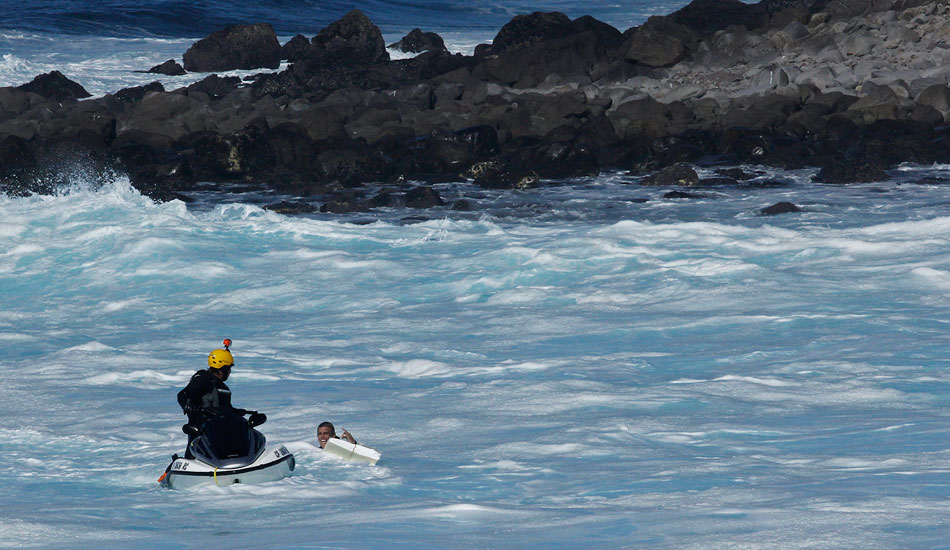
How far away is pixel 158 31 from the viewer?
44.6 meters

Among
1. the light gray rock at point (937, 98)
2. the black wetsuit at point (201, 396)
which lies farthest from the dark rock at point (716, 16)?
the black wetsuit at point (201, 396)

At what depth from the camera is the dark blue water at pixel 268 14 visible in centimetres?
4425

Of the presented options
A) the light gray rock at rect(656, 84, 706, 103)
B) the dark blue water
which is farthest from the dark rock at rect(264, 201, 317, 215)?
the dark blue water

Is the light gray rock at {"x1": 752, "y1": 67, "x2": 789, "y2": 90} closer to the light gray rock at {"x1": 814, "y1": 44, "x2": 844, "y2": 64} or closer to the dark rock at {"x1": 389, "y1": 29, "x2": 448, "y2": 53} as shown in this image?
the light gray rock at {"x1": 814, "y1": 44, "x2": 844, "y2": 64}

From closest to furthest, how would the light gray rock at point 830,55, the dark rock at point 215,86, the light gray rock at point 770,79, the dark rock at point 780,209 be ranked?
the dark rock at point 780,209 → the light gray rock at point 770,79 → the light gray rock at point 830,55 → the dark rock at point 215,86

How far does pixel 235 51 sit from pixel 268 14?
1442cm

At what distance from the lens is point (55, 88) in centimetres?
3002

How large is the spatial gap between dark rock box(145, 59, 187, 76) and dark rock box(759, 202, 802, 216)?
24.0 m

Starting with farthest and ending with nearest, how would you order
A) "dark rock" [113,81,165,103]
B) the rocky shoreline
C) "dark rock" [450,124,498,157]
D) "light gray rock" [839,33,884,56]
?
"dark rock" [113,81,165,103] < "light gray rock" [839,33,884,56] < "dark rock" [450,124,498,157] < the rocky shoreline

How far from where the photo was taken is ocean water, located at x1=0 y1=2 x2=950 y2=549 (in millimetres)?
6016

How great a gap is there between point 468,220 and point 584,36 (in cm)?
1348

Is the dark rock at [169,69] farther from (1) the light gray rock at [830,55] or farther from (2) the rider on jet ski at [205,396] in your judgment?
(2) the rider on jet ski at [205,396]

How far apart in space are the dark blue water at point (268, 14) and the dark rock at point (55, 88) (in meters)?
13.4

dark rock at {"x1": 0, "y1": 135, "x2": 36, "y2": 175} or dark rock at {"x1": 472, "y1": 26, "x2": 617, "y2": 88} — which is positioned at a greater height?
dark rock at {"x1": 472, "y1": 26, "x2": 617, "y2": 88}
